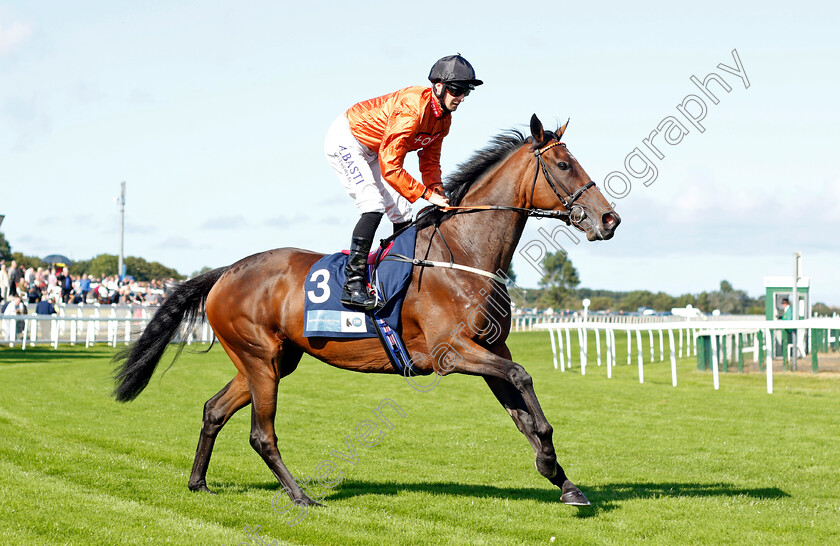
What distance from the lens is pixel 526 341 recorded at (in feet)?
85.6

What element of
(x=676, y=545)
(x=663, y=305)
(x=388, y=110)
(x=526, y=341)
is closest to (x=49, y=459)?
(x=388, y=110)

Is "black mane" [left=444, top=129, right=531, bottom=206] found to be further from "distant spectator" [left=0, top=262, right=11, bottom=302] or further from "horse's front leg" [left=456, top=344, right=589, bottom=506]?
"distant spectator" [left=0, top=262, right=11, bottom=302]

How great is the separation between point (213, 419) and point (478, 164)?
2.47 metres

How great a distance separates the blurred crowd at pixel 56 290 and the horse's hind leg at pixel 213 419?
1343 cm

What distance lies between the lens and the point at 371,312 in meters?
5.17

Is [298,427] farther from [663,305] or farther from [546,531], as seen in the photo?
[663,305]

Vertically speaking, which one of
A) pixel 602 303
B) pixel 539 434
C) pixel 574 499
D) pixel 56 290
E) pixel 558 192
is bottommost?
pixel 574 499

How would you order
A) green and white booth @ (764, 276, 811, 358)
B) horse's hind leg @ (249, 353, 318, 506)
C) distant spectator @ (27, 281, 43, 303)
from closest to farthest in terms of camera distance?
horse's hind leg @ (249, 353, 318, 506), green and white booth @ (764, 276, 811, 358), distant spectator @ (27, 281, 43, 303)

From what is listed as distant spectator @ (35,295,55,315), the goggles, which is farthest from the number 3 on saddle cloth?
distant spectator @ (35,295,55,315)

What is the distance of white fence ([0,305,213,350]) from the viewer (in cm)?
1936

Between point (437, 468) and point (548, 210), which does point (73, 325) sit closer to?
point (437, 468)

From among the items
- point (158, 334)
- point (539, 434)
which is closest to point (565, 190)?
point (539, 434)

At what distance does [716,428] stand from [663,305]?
74.5 m

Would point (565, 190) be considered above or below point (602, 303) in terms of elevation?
below
